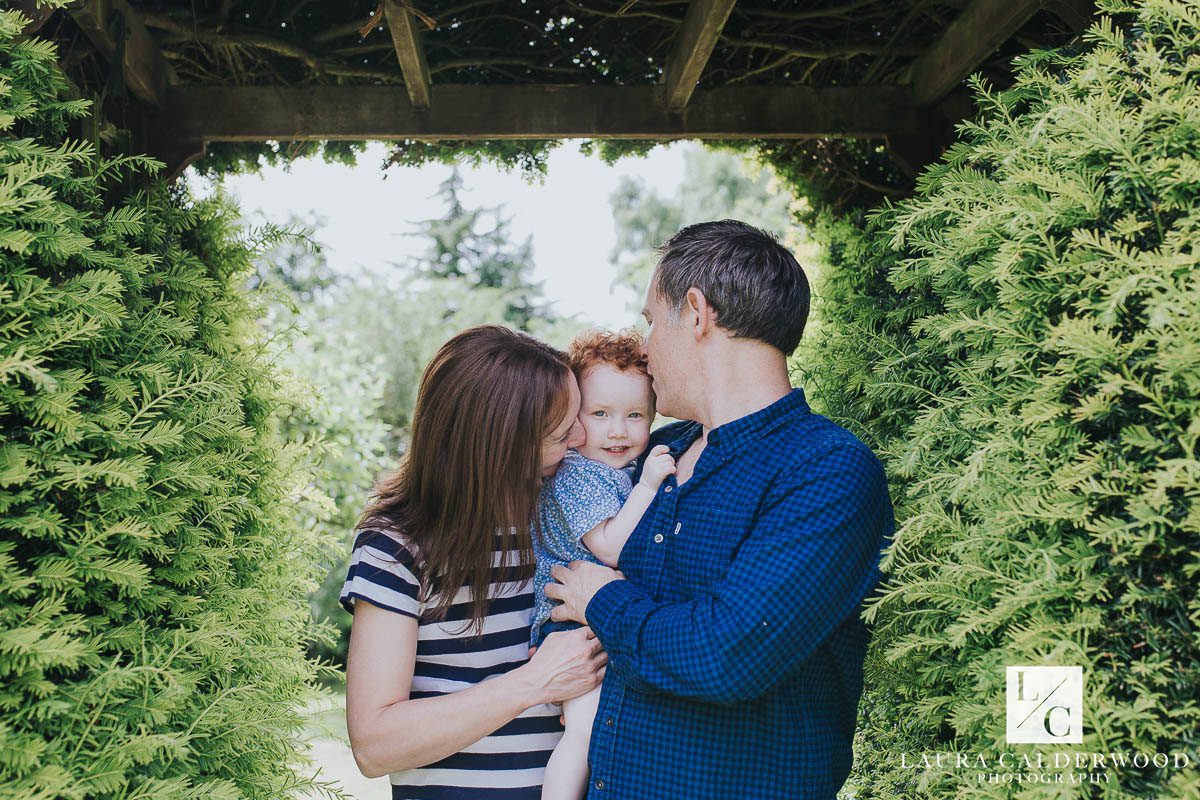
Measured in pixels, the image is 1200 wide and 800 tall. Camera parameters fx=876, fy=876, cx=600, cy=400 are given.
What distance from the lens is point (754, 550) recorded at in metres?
1.78

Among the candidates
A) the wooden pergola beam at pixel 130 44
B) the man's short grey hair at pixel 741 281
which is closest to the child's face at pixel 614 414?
the man's short grey hair at pixel 741 281

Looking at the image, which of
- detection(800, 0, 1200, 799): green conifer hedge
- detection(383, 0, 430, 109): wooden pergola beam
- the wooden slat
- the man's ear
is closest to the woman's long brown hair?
the man's ear

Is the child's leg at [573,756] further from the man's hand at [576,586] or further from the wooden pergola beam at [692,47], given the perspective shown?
the wooden pergola beam at [692,47]

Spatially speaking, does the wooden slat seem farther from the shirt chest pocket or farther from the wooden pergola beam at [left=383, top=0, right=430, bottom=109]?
the shirt chest pocket

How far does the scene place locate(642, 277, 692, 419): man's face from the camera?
2.21 m

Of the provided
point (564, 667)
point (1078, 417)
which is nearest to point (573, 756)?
point (564, 667)

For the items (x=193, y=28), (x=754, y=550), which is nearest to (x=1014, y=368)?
(x=754, y=550)

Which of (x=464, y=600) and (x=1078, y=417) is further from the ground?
(x=1078, y=417)

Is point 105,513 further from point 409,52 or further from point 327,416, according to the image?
point 327,416

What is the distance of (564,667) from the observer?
2078 mm

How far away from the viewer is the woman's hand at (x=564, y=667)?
2.06 meters

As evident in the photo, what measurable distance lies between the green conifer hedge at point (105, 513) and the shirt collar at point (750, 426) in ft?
3.97

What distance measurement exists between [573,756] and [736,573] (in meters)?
0.68

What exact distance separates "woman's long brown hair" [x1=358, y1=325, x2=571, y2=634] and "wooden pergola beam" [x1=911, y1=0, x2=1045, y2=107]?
6.11 feet
